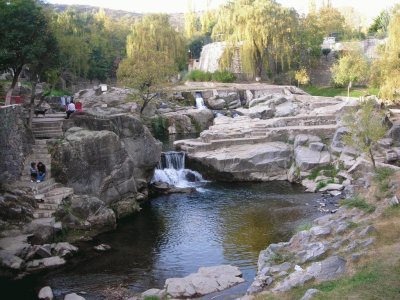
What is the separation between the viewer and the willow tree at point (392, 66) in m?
33.3

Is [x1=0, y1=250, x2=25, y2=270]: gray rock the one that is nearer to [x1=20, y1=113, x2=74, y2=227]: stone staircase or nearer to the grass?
[x1=20, y1=113, x2=74, y2=227]: stone staircase

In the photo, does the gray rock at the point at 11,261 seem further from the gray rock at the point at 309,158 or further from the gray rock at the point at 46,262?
the gray rock at the point at 309,158

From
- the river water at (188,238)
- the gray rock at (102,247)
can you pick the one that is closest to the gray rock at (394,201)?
the river water at (188,238)

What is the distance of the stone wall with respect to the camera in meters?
21.3

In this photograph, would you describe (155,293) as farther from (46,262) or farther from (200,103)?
(200,103)

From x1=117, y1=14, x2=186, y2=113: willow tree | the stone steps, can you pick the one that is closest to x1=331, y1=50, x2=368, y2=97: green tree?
x1=117, y1=14, x2=186, y2=113: willow tree

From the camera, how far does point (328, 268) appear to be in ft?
Result: 42.1

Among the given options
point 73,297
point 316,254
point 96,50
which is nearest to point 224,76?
point 96,50

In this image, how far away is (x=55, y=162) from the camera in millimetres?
22688

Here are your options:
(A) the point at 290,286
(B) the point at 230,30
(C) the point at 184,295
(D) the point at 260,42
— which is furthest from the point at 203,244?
(B) the point at 230,30

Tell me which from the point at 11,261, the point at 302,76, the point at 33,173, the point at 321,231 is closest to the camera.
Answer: the point at 321,231

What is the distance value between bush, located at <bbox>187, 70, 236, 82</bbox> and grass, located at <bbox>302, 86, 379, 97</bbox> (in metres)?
8.74

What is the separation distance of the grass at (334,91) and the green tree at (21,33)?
32.7 m

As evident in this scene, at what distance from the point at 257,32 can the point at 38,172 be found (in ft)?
112
